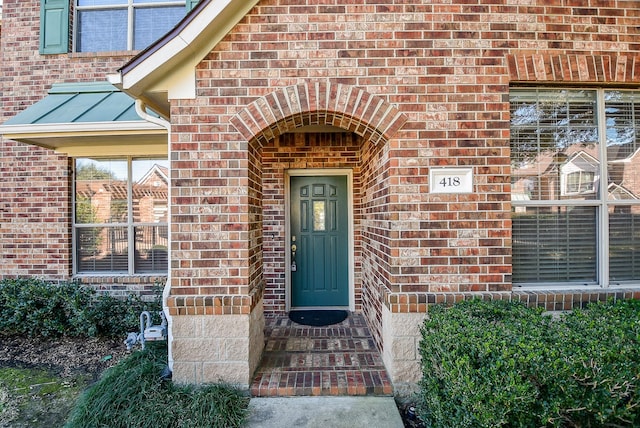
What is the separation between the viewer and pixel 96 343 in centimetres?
427

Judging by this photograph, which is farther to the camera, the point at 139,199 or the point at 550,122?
the point at 139,199

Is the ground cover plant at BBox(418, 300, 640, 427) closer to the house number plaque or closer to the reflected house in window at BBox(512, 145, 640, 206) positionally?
the house number plaque

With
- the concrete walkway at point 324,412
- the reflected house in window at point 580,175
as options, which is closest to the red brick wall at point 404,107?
the reflected house in window at point 580,175

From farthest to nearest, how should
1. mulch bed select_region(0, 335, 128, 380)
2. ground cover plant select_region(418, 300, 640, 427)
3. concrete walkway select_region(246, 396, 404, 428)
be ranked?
mulch bed select_region(0, 335, 128, 380)
concrete walkway select_region(246, 396, 404, 428)
ground cover plant select_region(418, 300, 640, 427)

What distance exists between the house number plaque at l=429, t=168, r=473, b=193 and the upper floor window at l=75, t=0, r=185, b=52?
4725 mm

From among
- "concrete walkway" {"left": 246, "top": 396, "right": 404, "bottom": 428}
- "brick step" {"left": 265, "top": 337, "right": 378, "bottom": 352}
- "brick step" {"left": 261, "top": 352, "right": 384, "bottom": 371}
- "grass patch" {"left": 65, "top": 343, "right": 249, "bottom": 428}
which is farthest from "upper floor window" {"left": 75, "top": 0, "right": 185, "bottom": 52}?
"concrete walkway" {"left": 246, "top": 396, "right": 404, "bottom": 428}

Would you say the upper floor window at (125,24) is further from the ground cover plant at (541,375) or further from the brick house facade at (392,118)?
the ground cover plant at (541,375)

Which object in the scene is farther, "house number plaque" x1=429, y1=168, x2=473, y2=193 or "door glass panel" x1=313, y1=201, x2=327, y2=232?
"door glass panel" x1=313, y1=201, x2=327, y2=232

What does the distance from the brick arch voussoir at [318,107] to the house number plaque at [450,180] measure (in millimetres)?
580

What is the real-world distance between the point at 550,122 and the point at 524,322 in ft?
6.89

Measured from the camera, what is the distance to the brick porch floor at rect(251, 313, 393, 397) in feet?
9.55

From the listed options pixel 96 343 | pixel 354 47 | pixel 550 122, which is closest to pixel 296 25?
pixel 354 47

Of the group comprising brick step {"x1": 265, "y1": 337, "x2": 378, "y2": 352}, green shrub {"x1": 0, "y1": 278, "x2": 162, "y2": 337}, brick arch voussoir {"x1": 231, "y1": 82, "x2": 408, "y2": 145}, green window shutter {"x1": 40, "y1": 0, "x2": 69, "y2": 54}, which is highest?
green window shutter {"x1": 40, "y1": 0, "x2": 69, "y2": 54}

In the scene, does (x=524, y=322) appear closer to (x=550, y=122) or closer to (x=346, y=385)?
(x=346, y=385)
